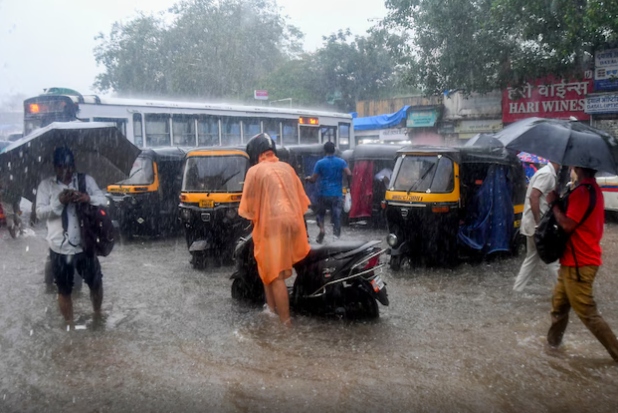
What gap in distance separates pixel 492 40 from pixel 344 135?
7706 mm

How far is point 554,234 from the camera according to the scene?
4555 mm

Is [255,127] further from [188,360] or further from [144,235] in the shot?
[188,360]

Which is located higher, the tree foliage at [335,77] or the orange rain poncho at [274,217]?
the tree foliage at [335,77]

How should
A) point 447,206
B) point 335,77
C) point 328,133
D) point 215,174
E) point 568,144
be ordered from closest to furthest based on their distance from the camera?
point 568,144
point 447,206
point 215,174
point 328,133
point 335,77

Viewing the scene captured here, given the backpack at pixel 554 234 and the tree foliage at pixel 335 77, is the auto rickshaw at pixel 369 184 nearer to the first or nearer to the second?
the backpack at pixel 554 234

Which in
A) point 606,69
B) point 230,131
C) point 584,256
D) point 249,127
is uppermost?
point 606,69

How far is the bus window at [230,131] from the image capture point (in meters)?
17.1

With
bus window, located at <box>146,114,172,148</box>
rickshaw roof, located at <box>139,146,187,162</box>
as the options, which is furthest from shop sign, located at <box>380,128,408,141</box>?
rickshaw roof, located at <box>139,146,187,162</box>

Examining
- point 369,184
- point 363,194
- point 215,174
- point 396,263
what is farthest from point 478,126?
point 215,174

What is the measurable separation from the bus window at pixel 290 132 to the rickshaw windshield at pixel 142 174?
796 cm

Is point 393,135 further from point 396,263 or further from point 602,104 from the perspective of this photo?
point 396,263

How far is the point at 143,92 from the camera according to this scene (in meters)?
27.2

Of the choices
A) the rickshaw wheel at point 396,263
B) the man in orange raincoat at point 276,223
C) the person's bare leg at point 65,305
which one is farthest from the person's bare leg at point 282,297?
the rickshaw wheel at point 396,263

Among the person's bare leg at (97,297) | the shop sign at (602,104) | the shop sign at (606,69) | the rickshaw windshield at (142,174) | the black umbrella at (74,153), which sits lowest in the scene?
the person's bare leg at (97,297)
